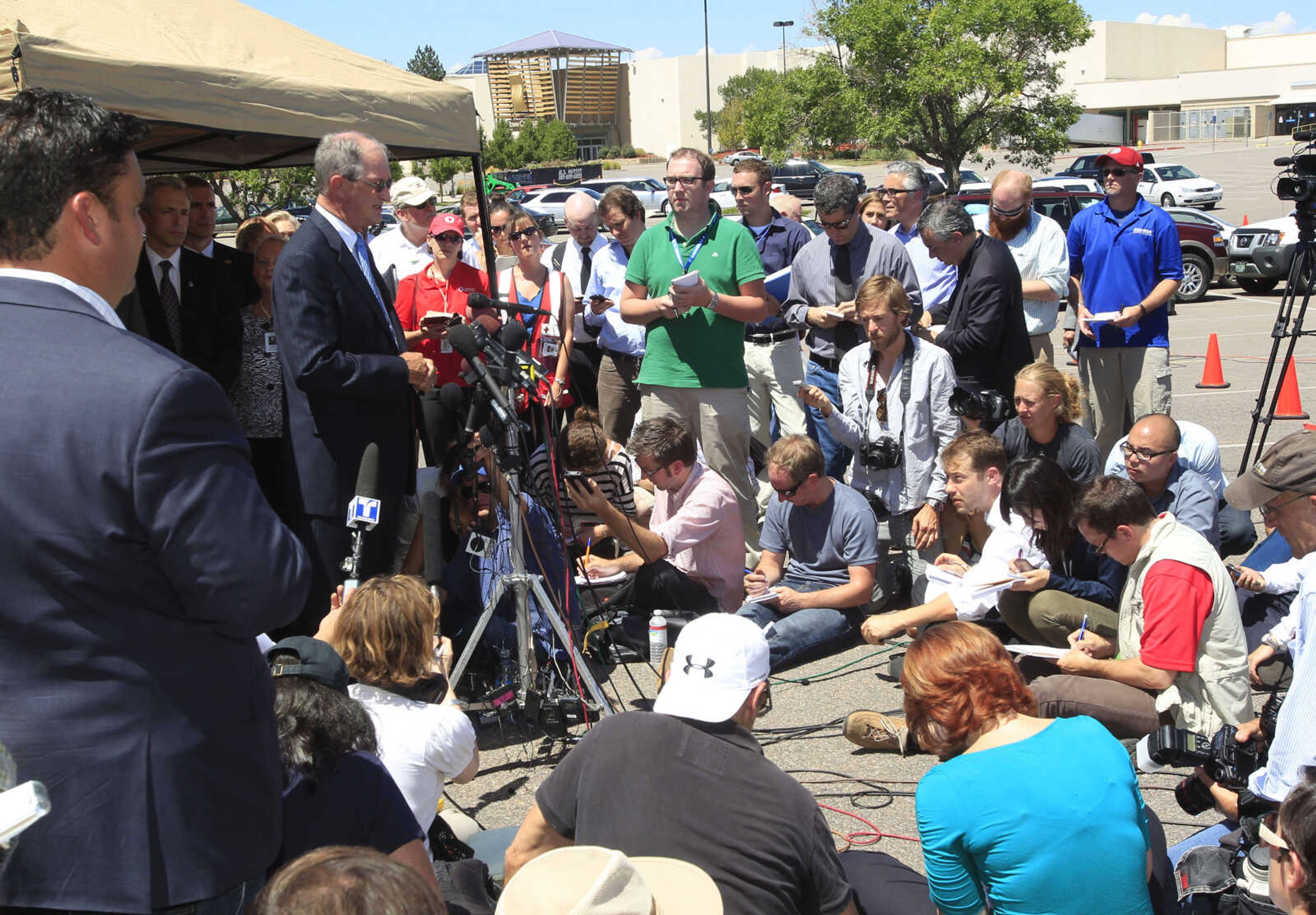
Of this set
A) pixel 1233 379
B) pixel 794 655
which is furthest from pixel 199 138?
pixel 1233 379

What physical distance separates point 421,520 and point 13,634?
3.05 m

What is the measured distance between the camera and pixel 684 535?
5305mm

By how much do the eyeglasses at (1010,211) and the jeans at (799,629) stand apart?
2829 mm

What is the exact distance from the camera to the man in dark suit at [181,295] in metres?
4.91

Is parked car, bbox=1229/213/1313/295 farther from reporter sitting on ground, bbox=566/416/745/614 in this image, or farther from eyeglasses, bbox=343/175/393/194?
eyeglasses, bbox=343/175/393/194

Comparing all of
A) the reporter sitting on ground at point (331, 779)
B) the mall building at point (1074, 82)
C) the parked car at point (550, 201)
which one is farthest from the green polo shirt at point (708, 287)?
the mall building at point (1074, 82)

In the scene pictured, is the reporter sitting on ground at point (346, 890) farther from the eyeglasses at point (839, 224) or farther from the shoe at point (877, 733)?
the eyeglasses at point (839, 224)

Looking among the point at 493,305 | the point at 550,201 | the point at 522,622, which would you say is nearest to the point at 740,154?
Answer: the point at 550,201

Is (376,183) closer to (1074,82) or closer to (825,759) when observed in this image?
(825,759)

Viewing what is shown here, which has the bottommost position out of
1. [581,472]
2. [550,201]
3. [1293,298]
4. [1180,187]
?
[581,472]

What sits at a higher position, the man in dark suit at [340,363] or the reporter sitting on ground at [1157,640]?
the man in dark suit at [340,363]

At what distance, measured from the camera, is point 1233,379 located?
1130 cm

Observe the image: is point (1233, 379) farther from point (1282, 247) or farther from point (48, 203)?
point (48, 203)

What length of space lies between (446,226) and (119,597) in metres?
4.90
